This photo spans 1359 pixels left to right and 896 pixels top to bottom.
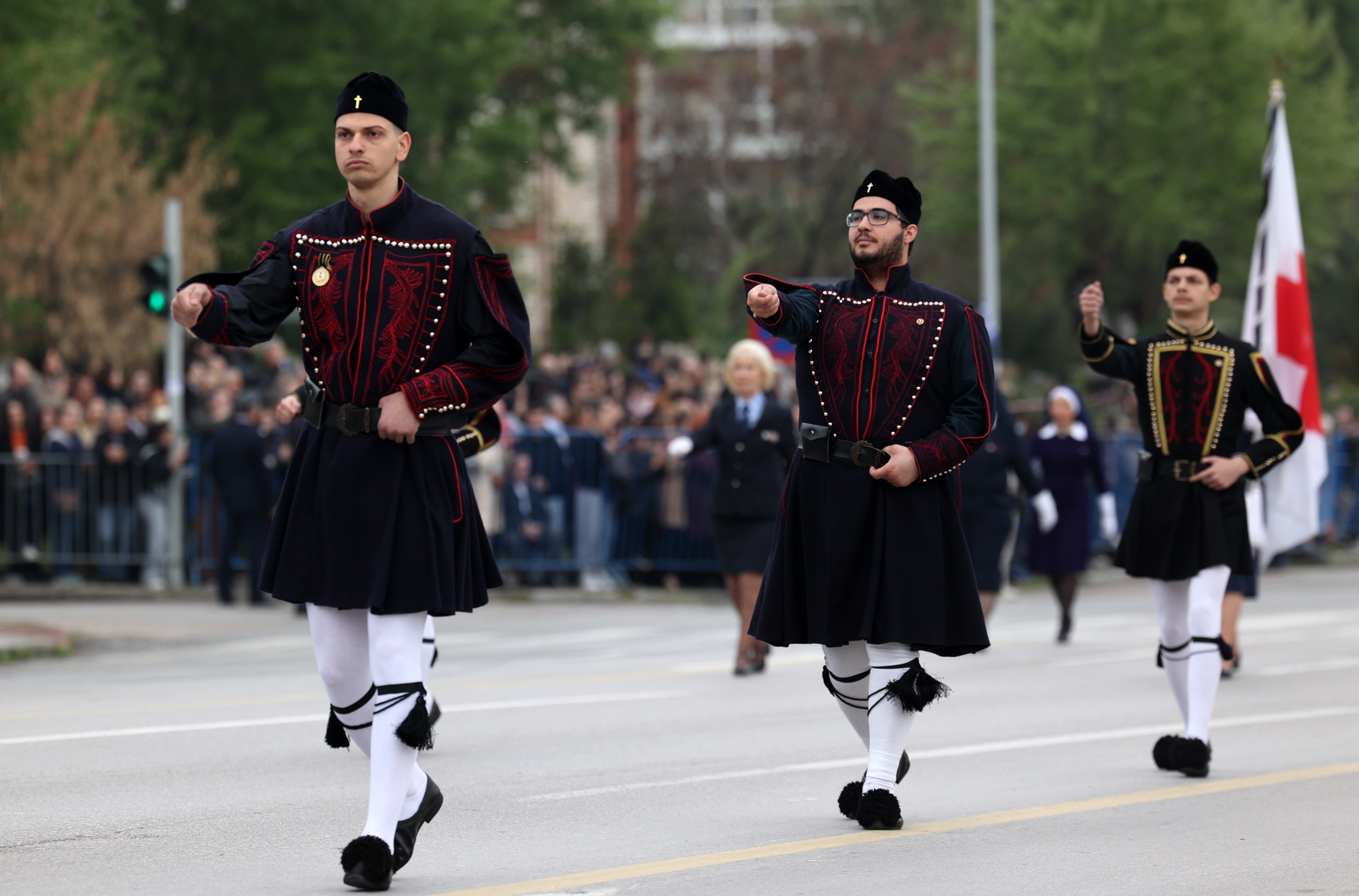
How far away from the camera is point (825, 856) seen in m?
6.82

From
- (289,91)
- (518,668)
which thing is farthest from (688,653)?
(289,91)

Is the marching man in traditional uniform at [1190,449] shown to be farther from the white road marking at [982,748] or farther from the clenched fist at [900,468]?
the clenched fist at [900,468]

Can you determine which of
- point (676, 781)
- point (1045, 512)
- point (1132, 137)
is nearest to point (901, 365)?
point (676, 781)

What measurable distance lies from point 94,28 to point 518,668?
20267 millimetres

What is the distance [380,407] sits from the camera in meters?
6.19

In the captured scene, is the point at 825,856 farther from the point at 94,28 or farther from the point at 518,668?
the point at 94,28

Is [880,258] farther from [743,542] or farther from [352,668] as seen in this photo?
[743,542]

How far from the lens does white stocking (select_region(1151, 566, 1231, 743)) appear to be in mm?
8883

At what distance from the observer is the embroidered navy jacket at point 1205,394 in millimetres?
9305

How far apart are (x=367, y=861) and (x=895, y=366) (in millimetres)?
2578

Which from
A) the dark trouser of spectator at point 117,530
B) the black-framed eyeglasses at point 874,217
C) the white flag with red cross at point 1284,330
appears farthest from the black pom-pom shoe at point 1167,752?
the dark trouser of spectator at point 117,530

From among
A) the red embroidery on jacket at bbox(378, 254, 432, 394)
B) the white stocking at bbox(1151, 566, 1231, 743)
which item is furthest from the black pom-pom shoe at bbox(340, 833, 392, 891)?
the white stocking at bbox(1151, 566, 1231, 743)

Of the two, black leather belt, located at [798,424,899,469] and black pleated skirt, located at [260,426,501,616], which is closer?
black pleated skirt, located at [260,426,501,616]

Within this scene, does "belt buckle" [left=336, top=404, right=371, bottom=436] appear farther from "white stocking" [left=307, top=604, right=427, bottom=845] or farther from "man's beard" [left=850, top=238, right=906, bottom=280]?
"man's beard" [left=850, top=238, right=906, bottom=280]
